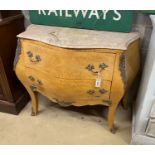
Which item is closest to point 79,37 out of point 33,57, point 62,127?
point 33,57

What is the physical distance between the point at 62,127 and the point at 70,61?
0.62 metres

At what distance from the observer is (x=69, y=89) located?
1.30 metres

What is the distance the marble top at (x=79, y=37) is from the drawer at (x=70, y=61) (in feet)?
0.11

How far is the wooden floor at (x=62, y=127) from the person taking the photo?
1475 millimetres

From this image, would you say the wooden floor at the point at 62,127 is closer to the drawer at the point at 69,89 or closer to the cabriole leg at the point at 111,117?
the cabriole leg at the point at 111,117

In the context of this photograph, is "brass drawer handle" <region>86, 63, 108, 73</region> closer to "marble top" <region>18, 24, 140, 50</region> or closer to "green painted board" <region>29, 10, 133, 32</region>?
"marble top" <region>18, 24, 140, 50</region>

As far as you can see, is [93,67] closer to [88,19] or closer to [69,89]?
[69,89]

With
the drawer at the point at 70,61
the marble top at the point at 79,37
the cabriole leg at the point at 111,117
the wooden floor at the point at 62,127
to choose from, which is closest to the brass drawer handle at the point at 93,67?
the drawer at the point at 70,61

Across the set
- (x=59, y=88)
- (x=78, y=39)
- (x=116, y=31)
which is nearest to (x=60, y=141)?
(x=59, y=88)

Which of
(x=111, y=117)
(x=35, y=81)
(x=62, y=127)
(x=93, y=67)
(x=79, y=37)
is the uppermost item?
(x=79, y=37)

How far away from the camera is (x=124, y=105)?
1712 millimetres

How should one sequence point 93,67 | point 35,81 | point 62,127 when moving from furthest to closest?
point 62,127, point 35,81, point 93,67

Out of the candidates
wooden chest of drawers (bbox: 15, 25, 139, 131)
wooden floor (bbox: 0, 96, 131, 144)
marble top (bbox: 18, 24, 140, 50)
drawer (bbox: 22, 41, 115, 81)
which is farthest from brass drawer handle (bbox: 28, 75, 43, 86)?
wooden floor (bbox: 0, 96, 131, 144)
